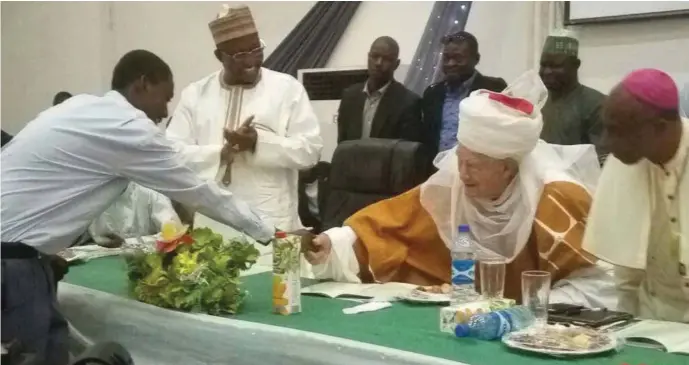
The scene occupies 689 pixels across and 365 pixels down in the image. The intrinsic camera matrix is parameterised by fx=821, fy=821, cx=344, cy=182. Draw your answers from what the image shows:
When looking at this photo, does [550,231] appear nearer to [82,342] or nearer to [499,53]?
[82,342]

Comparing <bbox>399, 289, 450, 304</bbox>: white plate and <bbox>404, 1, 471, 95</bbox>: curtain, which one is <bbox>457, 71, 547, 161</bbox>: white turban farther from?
<bbox>404, 1, 471, 95</bbox>: curtain

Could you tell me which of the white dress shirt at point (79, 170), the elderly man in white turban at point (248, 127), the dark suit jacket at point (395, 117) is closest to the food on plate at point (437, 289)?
the white dress shirt at point (79, 170)

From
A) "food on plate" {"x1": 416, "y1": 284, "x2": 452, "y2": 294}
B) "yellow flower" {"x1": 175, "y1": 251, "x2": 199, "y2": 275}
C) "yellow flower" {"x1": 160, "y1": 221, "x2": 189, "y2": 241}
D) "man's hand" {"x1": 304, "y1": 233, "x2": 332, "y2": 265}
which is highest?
"yellow flower" {"x1": 160, "y1": 221, "x2": 189, "y2": 241}

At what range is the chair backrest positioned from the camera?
375 cm

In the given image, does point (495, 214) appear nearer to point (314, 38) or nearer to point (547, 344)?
point (547, 344)

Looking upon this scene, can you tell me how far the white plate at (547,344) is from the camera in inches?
63.7

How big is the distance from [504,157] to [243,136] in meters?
1.27

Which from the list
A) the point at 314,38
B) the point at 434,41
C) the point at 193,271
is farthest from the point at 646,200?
the point at 314,38

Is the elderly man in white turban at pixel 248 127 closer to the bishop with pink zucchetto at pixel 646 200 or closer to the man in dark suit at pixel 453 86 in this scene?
the man in dark suit at pixel 453 86

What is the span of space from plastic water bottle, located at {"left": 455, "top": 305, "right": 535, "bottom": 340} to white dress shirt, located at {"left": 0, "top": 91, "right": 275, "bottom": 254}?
906 mm

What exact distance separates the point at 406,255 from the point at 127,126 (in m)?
0.93

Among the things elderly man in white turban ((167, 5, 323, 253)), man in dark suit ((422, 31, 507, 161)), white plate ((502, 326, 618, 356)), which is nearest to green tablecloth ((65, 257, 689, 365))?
white plate ((502, 326, 618, 356))

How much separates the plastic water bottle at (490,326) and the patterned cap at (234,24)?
75.0 inches

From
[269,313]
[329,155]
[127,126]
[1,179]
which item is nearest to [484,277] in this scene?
[269,313]
